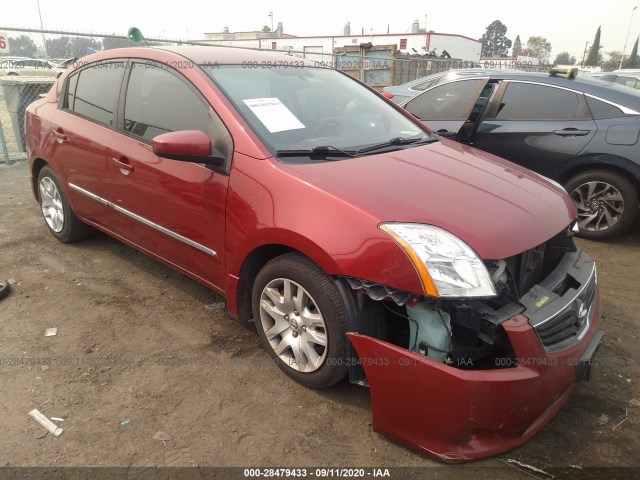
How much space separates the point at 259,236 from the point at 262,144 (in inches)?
19.8

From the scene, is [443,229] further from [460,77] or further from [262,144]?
[460,77]

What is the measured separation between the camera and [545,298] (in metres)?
2.13

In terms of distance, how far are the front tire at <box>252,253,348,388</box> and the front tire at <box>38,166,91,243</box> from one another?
2460mm

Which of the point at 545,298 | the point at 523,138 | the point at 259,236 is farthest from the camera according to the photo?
the point at 523,138

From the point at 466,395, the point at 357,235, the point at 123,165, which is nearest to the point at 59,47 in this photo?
the point at 123,165

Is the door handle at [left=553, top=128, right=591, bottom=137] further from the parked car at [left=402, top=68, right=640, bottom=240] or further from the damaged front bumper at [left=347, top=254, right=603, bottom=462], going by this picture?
the damaged front bumper at [left=347, top=254, right=603, bottom=462]

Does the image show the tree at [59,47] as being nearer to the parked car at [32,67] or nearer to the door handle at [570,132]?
the parked car at [32,67]

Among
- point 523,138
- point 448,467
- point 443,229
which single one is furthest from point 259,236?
point 523,138

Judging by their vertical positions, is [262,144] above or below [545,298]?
above

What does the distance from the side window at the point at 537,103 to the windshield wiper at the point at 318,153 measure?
3151mm

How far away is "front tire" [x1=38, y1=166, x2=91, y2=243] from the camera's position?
165 inches

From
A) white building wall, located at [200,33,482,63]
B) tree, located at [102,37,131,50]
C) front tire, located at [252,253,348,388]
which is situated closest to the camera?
front tire, located at [252,253,348,388]

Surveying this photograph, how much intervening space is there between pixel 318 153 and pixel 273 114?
42 cm

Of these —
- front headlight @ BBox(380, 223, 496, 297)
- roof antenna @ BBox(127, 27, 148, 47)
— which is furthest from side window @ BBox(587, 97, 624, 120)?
roof antenna @ BBox(127, 27, 148, 47)
